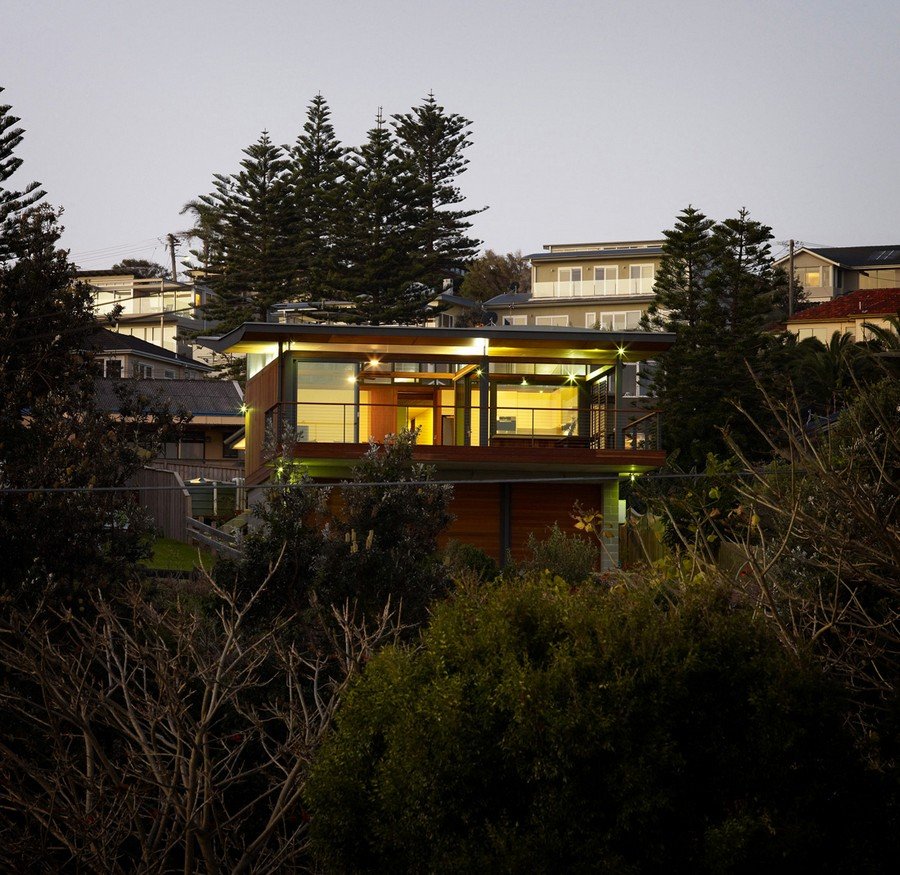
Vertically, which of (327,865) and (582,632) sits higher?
(582,632)

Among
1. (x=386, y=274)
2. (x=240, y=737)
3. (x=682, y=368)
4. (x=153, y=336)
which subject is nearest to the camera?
(x=240, y=737)

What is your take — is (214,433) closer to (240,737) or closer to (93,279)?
(93,279)

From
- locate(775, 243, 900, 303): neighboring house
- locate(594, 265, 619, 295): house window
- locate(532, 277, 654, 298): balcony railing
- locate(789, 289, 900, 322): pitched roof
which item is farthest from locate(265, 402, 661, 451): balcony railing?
locate(775, 243, 900, 303): neighboring house

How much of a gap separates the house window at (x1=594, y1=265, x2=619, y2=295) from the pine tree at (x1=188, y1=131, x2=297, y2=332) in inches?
750

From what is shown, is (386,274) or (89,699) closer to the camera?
(89,699)

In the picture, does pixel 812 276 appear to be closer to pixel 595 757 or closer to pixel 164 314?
pixel 164 314

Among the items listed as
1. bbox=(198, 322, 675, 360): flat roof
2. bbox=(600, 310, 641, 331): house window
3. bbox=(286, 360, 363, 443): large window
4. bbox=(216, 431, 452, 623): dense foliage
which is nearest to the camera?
bbox=(216, 431, 452, 623): dense foliage

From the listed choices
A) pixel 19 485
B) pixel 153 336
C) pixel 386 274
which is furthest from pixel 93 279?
pixel 19 485

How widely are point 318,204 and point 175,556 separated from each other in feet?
81.9

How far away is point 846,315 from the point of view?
52.7 meters

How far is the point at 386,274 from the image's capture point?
4456 cm

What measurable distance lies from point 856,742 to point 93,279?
66556mm

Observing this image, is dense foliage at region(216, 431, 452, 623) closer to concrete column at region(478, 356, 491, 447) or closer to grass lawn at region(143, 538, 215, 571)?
grass lawn at region(143, 538, 215, 571)

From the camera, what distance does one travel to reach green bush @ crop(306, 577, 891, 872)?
6781 millimetres
